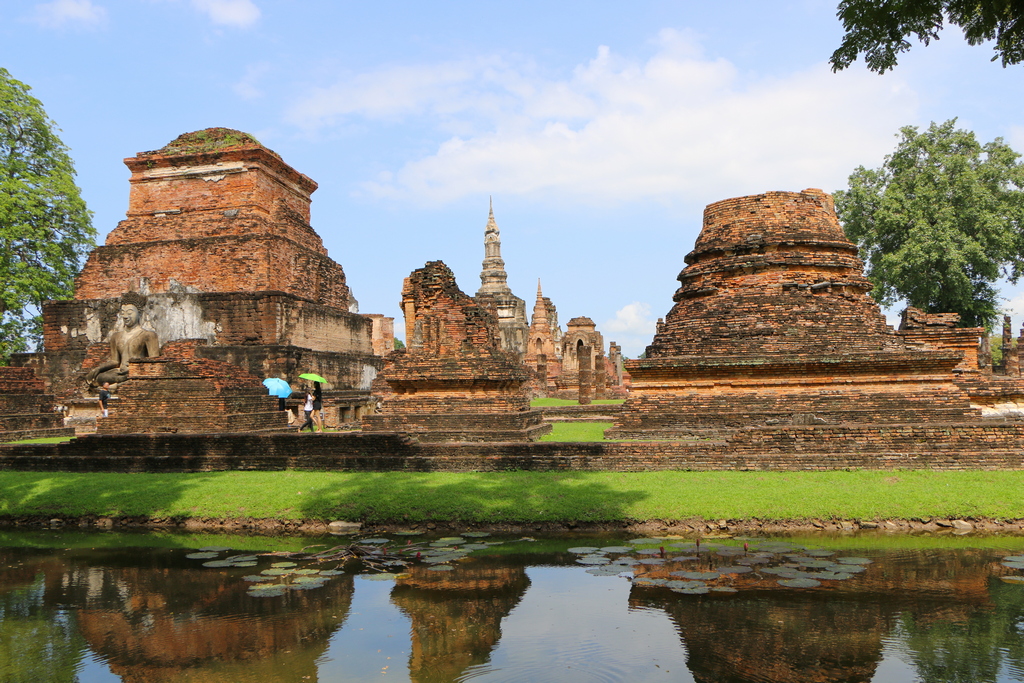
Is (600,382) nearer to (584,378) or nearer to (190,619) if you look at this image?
(584,378)

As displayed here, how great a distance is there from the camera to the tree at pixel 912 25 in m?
4.59

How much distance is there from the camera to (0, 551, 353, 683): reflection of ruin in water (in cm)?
452

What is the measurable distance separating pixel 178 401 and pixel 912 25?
43.0ft

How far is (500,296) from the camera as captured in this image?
181 ft

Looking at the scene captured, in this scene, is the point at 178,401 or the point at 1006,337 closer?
the point at 178,401

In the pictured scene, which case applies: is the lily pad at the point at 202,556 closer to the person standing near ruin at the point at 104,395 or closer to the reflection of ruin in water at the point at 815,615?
the reflection of ruin in water at the point at 815,615

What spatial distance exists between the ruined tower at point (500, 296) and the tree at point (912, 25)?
143ft

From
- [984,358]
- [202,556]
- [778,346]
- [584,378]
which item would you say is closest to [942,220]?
[984,358]

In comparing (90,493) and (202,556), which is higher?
(90,493)

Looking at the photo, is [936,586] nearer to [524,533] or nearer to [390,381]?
[524,533]

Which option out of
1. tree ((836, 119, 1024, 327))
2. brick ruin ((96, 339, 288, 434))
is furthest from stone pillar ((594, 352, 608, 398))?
brick ruin ((96, 339, 288, 434))

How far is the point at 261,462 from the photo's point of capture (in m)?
10.9

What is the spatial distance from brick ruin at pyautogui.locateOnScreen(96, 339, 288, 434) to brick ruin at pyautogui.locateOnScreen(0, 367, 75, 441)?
254cm

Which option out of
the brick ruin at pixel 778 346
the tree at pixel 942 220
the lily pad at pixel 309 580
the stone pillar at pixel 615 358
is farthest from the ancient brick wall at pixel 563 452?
the stone pillar at pixel 615 358
